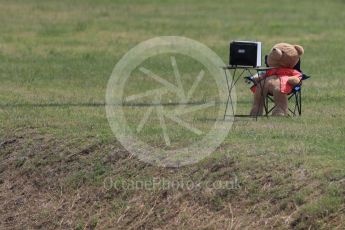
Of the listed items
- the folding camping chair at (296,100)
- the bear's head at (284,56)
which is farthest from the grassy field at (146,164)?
the bear's head at (284,56)

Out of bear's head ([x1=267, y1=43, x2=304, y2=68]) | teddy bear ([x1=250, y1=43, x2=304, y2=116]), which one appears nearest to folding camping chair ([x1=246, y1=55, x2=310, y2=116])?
teddy bear ([x1=250, y1=43, x2=304, y2=116])

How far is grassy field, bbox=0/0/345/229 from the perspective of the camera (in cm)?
1238

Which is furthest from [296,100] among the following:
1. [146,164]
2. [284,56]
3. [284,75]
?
[146,164]

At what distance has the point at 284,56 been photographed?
632 inches

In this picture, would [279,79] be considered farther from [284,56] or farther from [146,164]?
[146,164]

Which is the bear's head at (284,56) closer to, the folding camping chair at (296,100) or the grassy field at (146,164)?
the folding camping chair at (296,100)

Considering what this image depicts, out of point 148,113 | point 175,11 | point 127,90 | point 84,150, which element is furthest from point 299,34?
point 84,150

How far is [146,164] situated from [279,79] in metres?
2.68

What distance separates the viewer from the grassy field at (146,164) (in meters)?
12.4

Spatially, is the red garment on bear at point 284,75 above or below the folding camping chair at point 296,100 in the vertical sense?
above

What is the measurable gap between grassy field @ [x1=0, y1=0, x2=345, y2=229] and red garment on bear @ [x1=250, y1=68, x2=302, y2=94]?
394mm

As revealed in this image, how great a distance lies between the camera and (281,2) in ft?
116

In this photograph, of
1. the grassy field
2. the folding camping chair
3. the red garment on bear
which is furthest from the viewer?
the folding camping chair

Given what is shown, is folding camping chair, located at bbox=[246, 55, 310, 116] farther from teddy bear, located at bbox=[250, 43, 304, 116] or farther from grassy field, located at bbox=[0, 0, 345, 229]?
grassy field, located at bbox=[0, 0, 345, 229]
